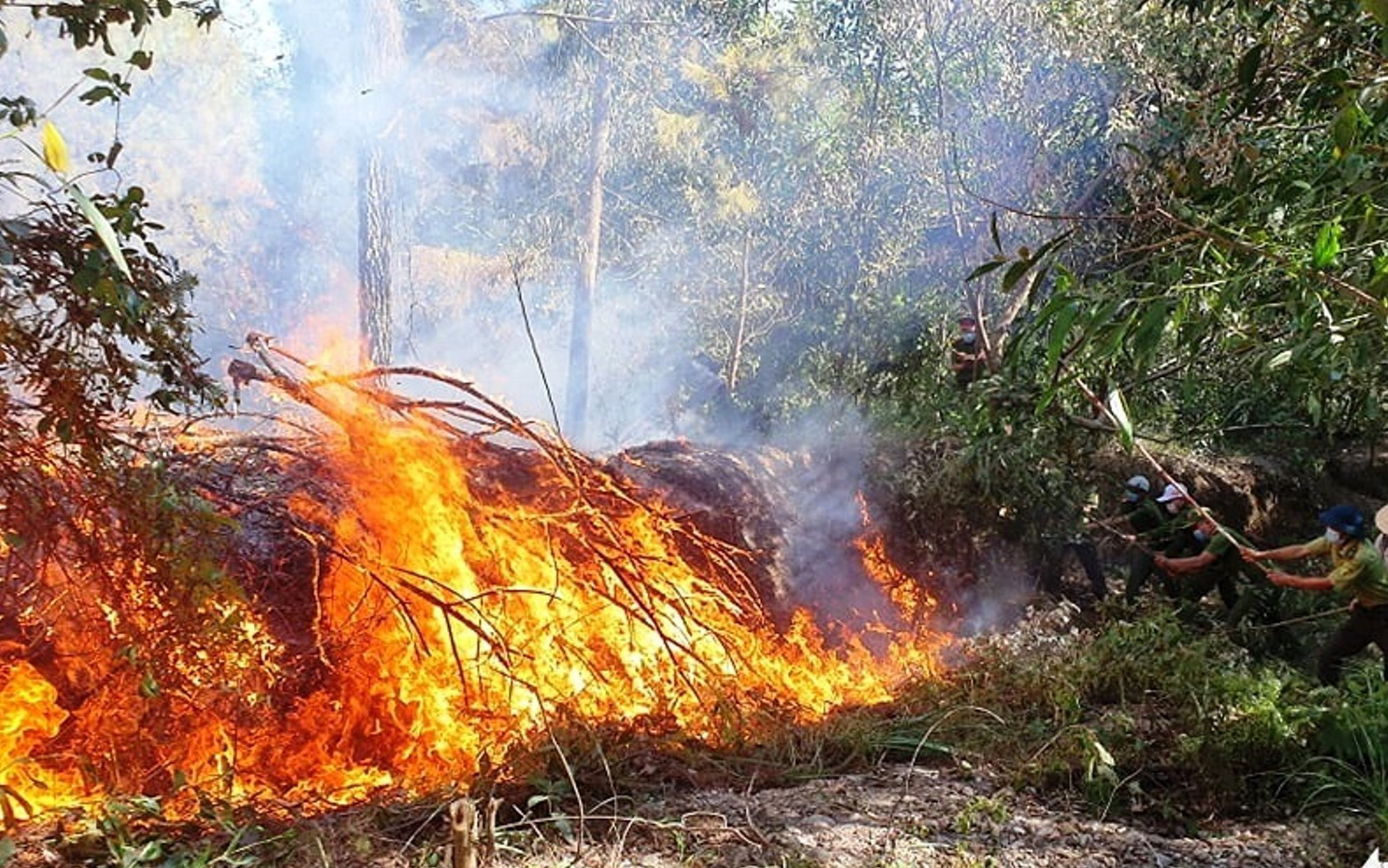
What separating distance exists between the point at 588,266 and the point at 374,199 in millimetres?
5328

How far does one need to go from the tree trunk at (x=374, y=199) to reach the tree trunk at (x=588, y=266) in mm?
4789

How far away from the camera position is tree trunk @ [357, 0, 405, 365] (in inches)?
360

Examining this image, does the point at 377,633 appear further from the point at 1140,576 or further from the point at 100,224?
the point at 1140,576

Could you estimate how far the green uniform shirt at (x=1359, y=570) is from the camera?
19.2 feet

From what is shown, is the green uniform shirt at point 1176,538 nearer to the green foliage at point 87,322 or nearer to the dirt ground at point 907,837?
the dirt ground at point 907,837

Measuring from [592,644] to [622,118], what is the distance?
12.4 metres

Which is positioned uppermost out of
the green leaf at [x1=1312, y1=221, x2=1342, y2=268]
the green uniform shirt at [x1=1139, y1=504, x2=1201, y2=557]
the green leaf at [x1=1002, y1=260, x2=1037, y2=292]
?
the green uniform shirt at [x1=1139, y1=504, x2=1201, y2=557]

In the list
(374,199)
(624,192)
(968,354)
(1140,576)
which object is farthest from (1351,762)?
(624,192)

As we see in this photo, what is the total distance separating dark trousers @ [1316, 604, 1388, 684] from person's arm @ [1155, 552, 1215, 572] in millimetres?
985

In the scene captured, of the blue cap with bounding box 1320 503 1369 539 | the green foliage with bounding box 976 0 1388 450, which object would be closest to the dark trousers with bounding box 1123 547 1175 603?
the blue cap with bounding box 1320 503 1369 539

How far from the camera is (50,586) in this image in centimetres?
464

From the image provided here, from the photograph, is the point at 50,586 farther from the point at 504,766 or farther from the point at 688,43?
the point at 688,43

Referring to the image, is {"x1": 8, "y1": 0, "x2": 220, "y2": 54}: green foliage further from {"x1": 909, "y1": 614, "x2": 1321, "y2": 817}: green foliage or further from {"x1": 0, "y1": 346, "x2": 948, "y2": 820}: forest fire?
{"x1": 909, "y1": 614, "x2": 1321, "y2": 817}: green foliage

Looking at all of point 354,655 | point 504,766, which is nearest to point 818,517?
point 354,655
